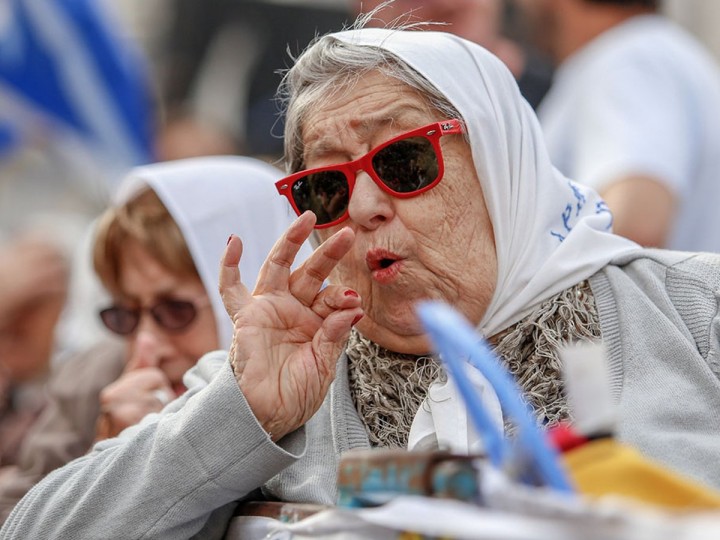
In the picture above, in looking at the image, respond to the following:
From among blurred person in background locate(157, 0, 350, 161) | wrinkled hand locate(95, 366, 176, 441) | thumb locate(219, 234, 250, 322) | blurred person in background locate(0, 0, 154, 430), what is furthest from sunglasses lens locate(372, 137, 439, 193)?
blurred person in background locate(157, 0, 350, 161)

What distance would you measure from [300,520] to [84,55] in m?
5.19

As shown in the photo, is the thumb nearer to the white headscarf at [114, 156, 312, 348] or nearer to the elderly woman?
the elderly woman

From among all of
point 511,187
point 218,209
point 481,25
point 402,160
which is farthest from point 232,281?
point 481,25

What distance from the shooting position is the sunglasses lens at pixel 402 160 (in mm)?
2725

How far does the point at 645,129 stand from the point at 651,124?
4 centimetres

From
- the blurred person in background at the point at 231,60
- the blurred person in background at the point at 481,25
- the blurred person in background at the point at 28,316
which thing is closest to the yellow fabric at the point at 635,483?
the blurred person in background at the point at 481,25

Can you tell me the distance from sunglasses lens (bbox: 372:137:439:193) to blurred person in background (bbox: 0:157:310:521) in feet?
3.24

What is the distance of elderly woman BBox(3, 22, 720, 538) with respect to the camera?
2549 millimetres

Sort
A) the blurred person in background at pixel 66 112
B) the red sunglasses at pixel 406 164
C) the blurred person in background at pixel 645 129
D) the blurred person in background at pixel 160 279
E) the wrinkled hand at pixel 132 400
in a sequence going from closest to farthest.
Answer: the red sunglasses at pixel 406 164 → the wrinkled hand at pixel 132 400 → the blurred person in background at pixel 160 279 → the blurred person in background at pixel 645 129 → the blurred person in background at pixel 66 112

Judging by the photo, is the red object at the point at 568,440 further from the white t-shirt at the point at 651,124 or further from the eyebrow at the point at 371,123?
the white t-shirt at the point at 651,124

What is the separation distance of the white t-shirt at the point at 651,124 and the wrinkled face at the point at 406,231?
1.52 meters

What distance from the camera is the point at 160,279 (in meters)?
3.86

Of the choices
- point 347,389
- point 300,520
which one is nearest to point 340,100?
point 347,389

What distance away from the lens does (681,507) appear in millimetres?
1511
